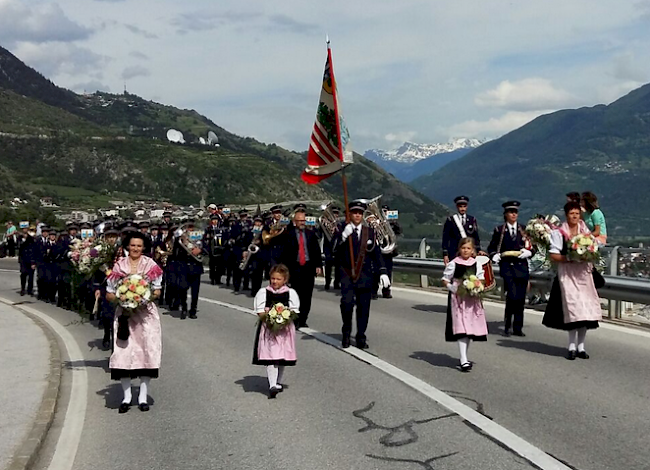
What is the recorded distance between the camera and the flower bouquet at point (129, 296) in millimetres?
8117

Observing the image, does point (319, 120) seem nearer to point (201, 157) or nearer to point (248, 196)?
point (248, 196)

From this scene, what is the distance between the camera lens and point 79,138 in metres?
160

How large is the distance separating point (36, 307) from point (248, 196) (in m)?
122

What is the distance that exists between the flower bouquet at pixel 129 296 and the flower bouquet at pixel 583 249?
521 centimetres

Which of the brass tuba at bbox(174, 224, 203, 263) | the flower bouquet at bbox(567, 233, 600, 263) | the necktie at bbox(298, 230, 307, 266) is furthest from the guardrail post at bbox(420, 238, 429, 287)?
the flower bouquet at bbox(567, 233, 600, 263)

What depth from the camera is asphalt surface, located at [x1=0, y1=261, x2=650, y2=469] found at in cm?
643

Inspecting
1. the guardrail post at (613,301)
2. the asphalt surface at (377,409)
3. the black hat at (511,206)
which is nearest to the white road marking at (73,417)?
the asphalt surface at (377,409)

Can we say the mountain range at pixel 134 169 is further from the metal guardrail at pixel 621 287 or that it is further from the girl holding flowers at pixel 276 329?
the girl holding flowers at pixel 276 329

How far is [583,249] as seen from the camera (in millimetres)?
10203

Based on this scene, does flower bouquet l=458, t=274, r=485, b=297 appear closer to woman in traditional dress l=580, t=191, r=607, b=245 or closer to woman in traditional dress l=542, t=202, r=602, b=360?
woman in traditional dress l=542, t=202, r=602, b=360

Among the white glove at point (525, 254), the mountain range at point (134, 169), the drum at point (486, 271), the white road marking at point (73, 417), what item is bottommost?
the white road marking at point (73, 417)

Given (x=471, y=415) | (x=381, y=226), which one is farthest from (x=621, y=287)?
(x=381, y=226)

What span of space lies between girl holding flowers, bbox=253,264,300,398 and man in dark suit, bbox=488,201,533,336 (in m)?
Result: 4.61

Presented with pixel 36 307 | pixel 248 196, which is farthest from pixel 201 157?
pixel 36 307
